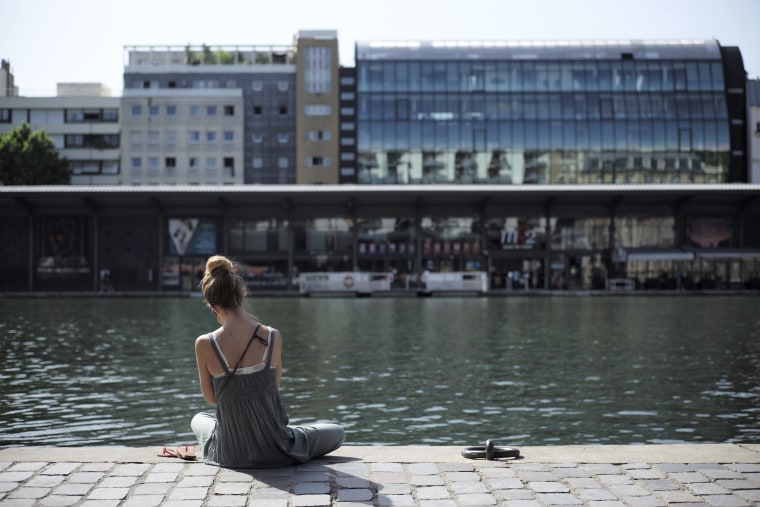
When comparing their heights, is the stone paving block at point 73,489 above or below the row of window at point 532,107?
below

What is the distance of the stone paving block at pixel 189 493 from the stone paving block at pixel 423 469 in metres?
1.61

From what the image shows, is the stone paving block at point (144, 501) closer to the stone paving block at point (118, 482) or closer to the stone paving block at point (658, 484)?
the stone paving block at point (118, 482)

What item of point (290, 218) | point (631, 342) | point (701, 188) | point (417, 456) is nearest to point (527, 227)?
point (701, 188)

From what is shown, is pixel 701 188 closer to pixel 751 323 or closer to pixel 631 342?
pixel 751 323

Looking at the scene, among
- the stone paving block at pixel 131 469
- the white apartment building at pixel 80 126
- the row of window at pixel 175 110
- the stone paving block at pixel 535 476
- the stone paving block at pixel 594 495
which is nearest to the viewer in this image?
the stone paving block at pixel 594 495

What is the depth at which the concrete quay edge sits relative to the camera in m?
7.64

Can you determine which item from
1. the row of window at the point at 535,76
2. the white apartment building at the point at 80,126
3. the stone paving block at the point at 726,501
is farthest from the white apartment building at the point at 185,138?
the stone paving block at the point at 726,501

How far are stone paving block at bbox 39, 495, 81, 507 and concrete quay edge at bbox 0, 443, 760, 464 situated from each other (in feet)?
3.73

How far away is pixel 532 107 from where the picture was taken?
78.8 m

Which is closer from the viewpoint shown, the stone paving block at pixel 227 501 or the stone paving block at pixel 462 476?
the stone paving block at pixel 227 501

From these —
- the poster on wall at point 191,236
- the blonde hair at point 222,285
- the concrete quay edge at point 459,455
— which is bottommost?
the concrete quay edge at point 459,455

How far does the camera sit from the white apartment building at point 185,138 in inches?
3536

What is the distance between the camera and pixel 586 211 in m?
65.1

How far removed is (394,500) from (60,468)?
2704 mm
